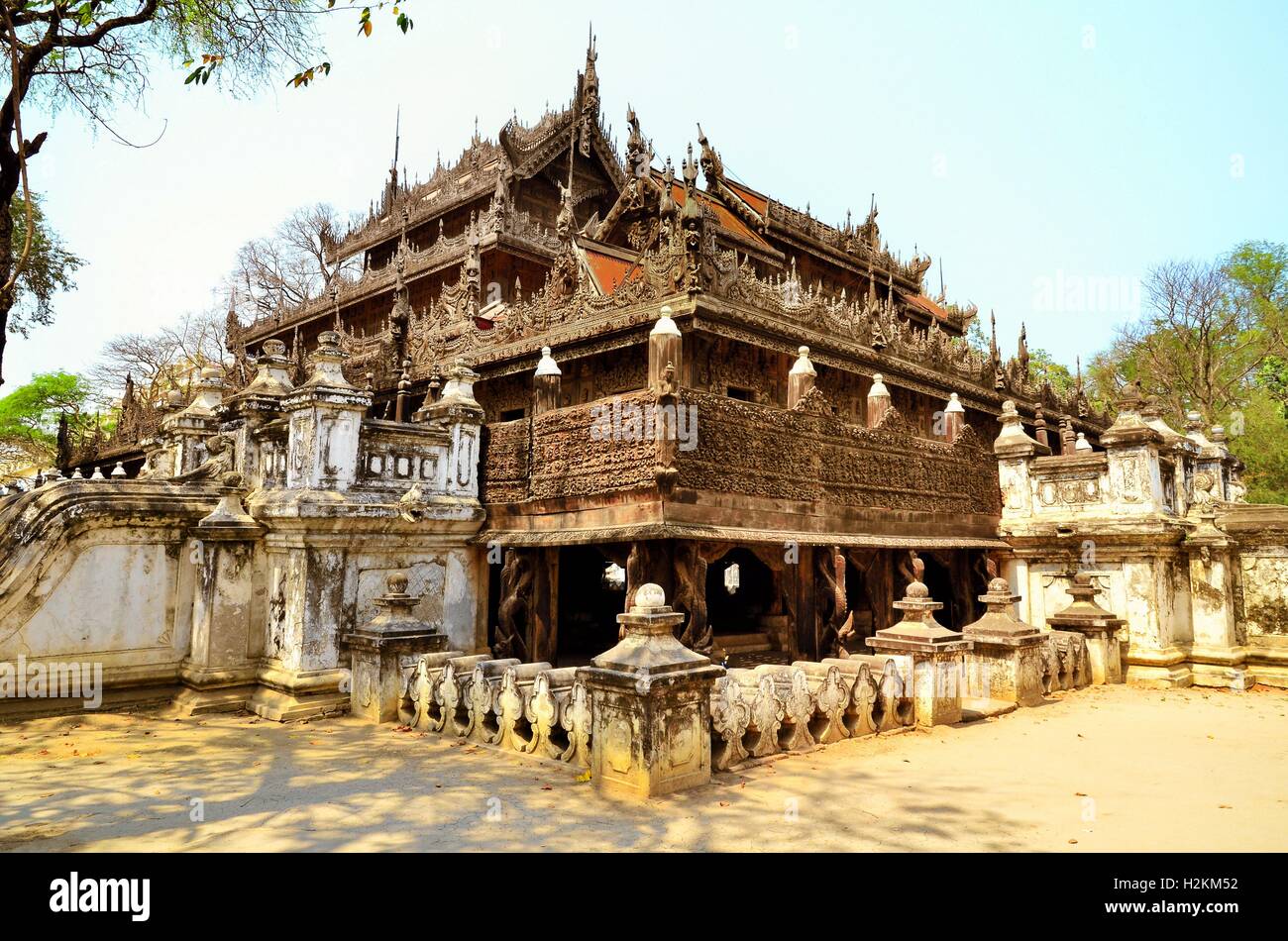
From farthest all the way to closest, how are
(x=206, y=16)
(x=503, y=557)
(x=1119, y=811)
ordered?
(x=503, y=557)
(x=206, y=16)
(x=1119, y=811)

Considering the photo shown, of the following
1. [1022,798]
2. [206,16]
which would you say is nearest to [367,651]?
[1022,798]

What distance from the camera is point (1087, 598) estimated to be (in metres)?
12.4

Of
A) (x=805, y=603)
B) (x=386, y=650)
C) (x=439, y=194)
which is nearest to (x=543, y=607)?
(x=386, y=650)

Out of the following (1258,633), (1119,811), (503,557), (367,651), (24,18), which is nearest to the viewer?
(1119,811)

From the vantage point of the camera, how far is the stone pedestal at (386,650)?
8.32m

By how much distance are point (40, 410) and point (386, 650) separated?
5105 centimetres

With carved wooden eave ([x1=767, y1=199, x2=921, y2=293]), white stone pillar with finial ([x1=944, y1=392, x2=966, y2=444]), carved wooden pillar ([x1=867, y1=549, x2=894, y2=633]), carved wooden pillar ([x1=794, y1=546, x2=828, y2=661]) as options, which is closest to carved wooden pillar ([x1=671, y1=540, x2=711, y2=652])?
carved wooden pillar ([x1=794, y1=546, x2=828, y2=661])

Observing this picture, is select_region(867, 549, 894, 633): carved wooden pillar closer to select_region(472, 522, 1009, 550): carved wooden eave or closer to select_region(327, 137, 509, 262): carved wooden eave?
select_region(472, 522, 1009, 550): carved wooden eave

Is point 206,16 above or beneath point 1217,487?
above

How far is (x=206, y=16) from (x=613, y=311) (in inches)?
245

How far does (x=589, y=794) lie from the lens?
573cm

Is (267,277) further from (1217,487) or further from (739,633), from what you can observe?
(1217,487)

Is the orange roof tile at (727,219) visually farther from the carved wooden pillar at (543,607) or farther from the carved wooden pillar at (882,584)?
the carved wooden pillar at (543,607)

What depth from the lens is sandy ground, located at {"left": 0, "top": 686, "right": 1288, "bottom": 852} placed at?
4.83m
